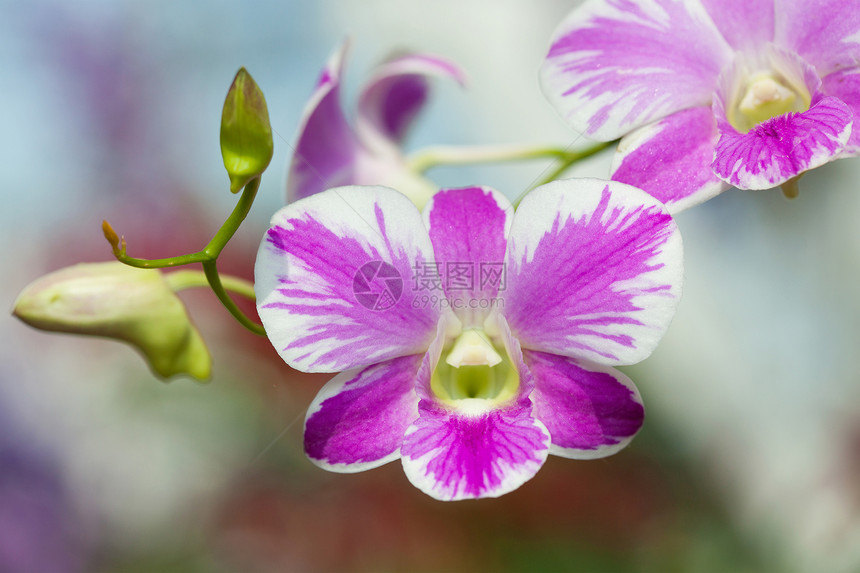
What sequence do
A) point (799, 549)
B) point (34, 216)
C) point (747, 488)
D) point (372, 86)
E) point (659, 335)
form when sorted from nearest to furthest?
1. point (659, 335)
2. point (372, 86)
3. point (799, 549)
4. point (747, 488)
5. point (34, 216)

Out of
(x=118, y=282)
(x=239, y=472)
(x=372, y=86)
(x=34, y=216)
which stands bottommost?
(x=239, y=472)

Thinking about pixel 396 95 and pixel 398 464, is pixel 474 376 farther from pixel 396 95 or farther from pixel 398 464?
pixel 398 464

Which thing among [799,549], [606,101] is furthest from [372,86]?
[799,549]

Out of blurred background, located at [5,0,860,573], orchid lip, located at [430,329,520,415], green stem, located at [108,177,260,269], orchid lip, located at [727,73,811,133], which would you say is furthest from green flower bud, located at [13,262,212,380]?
blurred background, located at [5,0,860,573]

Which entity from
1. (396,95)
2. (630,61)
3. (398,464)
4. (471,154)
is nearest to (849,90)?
(630,61)

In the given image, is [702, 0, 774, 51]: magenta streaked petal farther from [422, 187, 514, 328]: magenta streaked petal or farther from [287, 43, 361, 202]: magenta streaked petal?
[287, 43, 361, 202]: magenta streaked petal

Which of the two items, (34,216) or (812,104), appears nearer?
(812,104)

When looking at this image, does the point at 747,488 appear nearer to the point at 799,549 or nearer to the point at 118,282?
the point at 799,549
